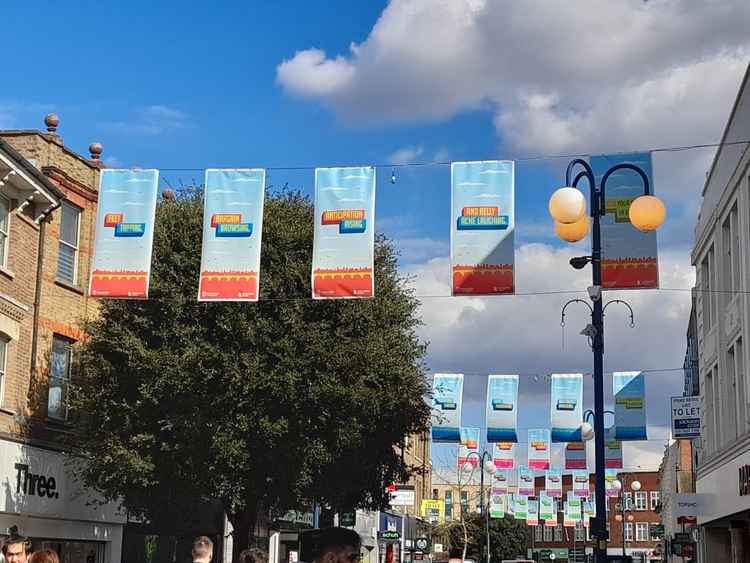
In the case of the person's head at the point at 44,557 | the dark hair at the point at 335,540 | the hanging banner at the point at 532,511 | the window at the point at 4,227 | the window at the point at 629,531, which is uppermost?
the window at the point at 4,227

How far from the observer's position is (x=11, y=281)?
23.7 metres

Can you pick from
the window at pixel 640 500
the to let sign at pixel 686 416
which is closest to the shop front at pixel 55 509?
the to let sign at pixel 686 416

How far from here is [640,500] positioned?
109188 millimetres

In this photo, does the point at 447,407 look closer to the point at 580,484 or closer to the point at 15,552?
the point at 15,552

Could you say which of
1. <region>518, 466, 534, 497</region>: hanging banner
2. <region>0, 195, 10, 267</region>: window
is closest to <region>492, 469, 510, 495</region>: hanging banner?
<region>518, 466, 534, 497</region>: hanging banner

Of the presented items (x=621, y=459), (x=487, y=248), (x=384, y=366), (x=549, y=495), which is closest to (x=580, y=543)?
(x=549, y=495)

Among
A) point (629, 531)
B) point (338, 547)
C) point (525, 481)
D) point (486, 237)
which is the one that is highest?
point (486, 237)

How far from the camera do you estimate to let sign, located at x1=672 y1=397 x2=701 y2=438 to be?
29.2 m

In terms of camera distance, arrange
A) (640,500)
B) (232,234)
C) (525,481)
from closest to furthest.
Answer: (232,234) → (525,481) → (640,500)

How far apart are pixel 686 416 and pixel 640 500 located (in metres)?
84.0

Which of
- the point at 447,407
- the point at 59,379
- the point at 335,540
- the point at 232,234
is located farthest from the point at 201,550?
the point at 447,407

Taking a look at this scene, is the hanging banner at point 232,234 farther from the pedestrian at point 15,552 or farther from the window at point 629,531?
the window at point 629,531

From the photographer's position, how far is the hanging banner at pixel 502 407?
30.3 m

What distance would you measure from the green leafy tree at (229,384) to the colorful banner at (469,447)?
1356cm
